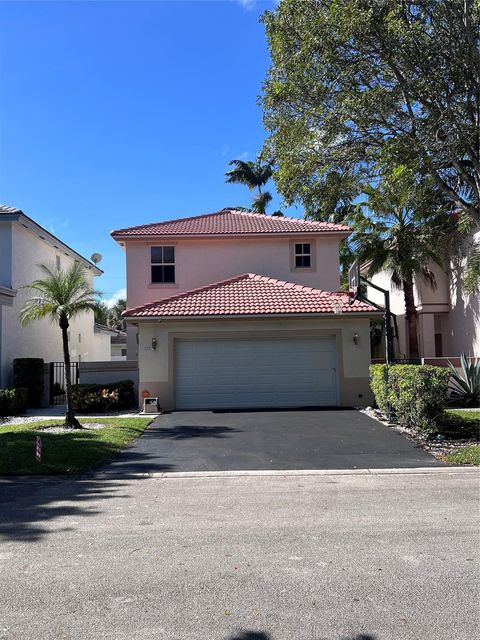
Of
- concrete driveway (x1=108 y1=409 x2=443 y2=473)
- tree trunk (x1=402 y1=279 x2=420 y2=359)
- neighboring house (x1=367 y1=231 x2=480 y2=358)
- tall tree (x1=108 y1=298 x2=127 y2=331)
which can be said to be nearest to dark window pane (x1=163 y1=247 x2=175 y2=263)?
concrete driveway (x1=108 y1=409 x2=443 y2=473)

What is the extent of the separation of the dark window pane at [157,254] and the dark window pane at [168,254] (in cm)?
16

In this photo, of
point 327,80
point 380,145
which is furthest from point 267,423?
point 327,80

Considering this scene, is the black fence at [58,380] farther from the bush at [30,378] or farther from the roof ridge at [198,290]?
the roof ridge at [198,290]

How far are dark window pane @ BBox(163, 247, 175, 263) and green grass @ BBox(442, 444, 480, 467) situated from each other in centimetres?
1474

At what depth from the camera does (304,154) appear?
41.1 ft

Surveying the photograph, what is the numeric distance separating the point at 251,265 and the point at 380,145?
409 inches

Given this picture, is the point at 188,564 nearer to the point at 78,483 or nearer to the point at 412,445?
the point at 78,483

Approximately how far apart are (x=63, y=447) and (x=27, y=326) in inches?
489

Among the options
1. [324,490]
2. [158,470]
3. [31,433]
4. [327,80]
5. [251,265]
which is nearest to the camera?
[324,490]

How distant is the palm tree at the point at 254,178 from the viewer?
128 feet

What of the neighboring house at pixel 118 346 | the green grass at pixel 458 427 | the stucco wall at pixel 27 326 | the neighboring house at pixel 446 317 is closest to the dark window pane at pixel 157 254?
the stucco wall at pixel 27 326

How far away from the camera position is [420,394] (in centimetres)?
1153

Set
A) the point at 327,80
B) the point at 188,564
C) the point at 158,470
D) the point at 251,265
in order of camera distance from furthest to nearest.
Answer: the point at 251,265
the point at 327,80
the point at 158,470
the point at 188,564

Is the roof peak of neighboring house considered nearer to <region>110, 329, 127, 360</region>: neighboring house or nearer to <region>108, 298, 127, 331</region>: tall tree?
<region>110, 329, 127, 360</region>: neighboring house
